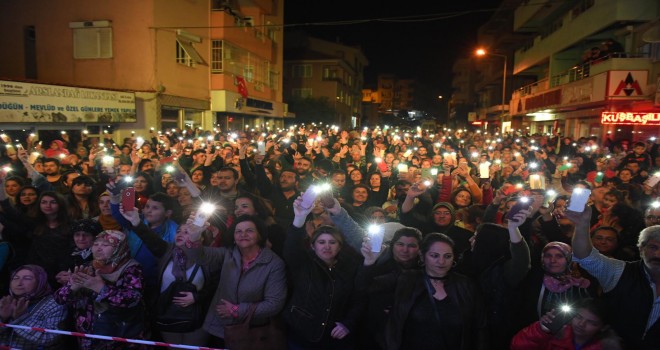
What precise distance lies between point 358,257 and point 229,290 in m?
1.10

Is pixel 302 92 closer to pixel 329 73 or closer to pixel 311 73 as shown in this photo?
pixel 311 73

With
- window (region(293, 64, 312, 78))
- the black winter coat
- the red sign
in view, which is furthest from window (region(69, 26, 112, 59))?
window (region(293, 64, 312, 78))

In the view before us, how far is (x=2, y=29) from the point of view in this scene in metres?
21.8

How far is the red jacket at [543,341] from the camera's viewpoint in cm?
302

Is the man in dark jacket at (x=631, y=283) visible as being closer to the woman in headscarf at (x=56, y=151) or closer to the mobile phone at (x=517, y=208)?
the mobile phone at (x=517, y=208)

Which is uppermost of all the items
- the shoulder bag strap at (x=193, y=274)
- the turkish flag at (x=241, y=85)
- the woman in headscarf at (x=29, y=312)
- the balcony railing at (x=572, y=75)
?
the balcony railing at (x=572, y=75)

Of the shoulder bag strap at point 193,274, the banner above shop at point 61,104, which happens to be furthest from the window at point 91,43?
the shoulder bag strap at point 193,274

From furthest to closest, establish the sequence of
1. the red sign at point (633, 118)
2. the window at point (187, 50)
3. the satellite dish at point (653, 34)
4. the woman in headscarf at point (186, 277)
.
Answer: the window at point (187, 50), the satellite dish at point (653, 34), the red sign at point (633, 118), the woman in headscarf at point (186, 277)

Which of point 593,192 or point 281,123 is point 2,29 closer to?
point 281,123

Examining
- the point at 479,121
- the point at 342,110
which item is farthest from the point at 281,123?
the point at 479,121

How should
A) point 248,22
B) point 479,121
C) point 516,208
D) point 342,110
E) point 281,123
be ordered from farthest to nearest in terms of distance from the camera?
1. point 342,110
2. point 479,121
3. point 281,123
4. point 248,22
5. point 516,208

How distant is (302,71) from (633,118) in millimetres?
41321

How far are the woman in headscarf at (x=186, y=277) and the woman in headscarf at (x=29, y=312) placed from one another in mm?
733

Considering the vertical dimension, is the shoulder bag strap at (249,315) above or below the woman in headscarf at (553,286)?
below
